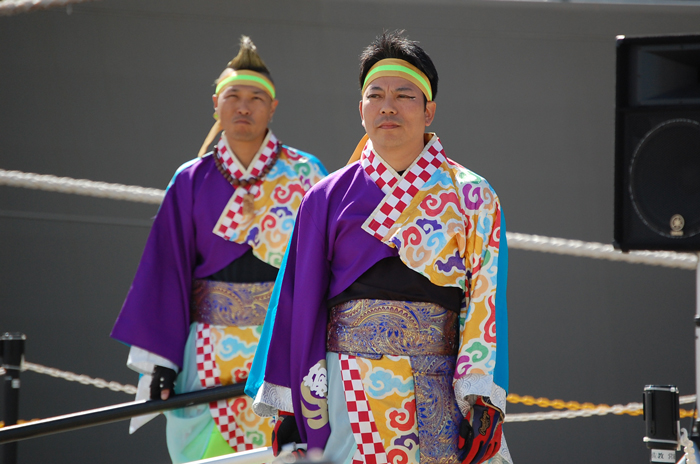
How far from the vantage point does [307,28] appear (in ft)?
14.9

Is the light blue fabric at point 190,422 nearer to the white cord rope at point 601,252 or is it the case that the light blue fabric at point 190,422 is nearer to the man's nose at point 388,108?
the man's nose at point 388,108

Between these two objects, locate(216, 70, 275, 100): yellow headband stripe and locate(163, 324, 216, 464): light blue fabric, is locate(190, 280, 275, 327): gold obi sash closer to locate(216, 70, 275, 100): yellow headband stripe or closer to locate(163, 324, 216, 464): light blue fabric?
locate(163, 324, 216, 464): light blue fabric

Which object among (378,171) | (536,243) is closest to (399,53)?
(378,171)

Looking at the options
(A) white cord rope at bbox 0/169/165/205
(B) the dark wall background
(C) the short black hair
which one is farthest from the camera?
(B) the dark wall background

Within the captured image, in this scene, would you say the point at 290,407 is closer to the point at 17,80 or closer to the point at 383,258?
the point at 383,258

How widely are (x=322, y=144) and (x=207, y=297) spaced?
2018mm

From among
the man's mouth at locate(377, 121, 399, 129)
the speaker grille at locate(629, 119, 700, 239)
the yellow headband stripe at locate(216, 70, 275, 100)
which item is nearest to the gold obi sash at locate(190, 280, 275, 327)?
the yellow headband stripe at locate(216, 70, 275, 100)

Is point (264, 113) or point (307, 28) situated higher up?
point (307, 28)

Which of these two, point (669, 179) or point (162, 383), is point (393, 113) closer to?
point (669, 179)

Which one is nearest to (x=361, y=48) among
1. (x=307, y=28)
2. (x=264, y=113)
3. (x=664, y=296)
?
(x=307, y=28)

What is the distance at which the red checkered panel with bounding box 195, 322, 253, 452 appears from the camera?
2658 millimetres

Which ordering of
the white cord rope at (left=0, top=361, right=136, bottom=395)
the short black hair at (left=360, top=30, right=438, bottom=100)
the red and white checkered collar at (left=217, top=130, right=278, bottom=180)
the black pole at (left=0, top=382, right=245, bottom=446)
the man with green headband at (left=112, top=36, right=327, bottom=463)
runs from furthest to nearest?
the white cord rope at (left=0, top=361, right=136, bottom=395)
the red and white checkered collar at (left=217, top=130, right=278, bottom=180)
the man with green headband at (left=112, top=36, right=327, bottom=463)
the black pole at (left=0, top=382, right=245, bottom=446)
the short black hair at (left=360, top=30, right=438, bottom=100)

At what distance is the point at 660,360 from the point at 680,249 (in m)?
2.21

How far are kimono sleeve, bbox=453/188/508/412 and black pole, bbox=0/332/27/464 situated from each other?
154 cm
